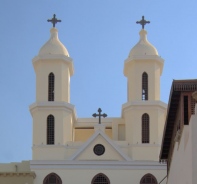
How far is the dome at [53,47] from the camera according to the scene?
205ft

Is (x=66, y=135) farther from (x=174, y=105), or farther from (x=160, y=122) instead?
(x=174, y=105)

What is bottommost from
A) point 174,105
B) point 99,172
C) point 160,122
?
point 174,105

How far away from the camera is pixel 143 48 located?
62.9 m

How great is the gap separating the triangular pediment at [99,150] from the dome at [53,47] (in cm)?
672

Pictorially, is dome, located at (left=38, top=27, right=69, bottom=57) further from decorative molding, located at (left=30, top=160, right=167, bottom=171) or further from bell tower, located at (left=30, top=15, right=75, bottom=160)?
decorative molding, located at (left=30, top=160, right=167, bottom=171)

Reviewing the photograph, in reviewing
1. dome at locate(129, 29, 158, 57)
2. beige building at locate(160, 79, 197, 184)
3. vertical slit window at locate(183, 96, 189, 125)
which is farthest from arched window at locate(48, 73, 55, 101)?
vertical slit window at locate(183, 96, 189, 125)

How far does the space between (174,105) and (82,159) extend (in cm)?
3375

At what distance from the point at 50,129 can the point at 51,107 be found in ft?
5.20

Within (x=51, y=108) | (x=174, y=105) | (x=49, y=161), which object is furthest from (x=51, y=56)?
(x=174, y=105)

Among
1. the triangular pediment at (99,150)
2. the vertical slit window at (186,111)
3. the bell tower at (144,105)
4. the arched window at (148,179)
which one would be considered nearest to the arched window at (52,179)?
the triangular pediment at (99,150)

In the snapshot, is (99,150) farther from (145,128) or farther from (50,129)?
(50,129)

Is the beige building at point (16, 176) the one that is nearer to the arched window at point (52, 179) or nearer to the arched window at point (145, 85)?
the arched window at point (52, 179)

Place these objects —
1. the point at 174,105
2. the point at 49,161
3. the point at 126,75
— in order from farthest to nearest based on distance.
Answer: the point at 126,75
the point at 49,161
the point at 174,105

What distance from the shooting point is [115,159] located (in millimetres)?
60844
